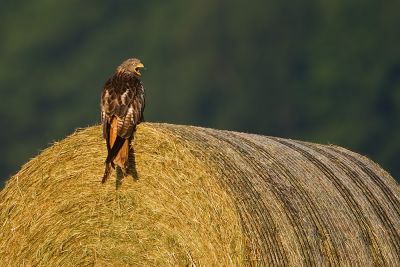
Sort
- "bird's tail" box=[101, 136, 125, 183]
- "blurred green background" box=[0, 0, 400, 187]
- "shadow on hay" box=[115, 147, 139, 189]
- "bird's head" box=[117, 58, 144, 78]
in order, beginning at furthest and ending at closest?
"blurred green background" box=[0, 0, 400, 187], "bird's head" box=[117, 58, 144, 78], "shadow on hay" box=[115, 147, 139, 189], "bird's tail" box=[101, 136, 125, 183]

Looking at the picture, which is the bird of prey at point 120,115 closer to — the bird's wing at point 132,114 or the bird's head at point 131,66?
the bird's wing at point 132,114

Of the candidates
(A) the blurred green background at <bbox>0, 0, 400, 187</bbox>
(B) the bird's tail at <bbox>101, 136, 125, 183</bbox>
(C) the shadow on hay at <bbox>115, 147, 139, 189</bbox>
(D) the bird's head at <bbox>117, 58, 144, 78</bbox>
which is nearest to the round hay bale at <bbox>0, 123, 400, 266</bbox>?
(C) the shadow on hay at <bbox>115, 147, 139, 189</bbox>

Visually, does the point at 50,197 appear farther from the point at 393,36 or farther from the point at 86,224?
the point at 393,36

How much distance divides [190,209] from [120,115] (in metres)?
1.05

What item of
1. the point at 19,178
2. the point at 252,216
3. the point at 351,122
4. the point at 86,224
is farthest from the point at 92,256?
the point at 351,122

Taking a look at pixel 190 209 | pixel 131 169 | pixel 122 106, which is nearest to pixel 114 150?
pixel 131 169

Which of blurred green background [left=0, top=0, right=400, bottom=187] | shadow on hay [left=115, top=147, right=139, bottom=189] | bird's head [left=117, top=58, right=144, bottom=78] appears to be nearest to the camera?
shadow on hay [left=115, top=147, right=139, bottom=189]

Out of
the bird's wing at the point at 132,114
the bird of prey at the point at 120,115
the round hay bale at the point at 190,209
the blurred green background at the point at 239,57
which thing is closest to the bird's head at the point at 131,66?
the bird of prey at the point at 120,115

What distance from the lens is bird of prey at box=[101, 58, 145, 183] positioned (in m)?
10.5

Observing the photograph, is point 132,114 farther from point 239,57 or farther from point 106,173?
point 239,57

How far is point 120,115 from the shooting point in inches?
417

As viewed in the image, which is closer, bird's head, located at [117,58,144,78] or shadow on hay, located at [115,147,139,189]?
shadow on hay, located at [115,147,139,189]

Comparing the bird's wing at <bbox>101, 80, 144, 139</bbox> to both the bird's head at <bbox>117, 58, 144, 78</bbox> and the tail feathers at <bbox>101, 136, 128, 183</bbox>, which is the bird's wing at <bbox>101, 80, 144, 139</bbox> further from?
the bird's head at <bbox>117, 58, 144, 78</bbox>

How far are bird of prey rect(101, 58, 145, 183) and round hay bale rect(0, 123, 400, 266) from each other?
123mm
